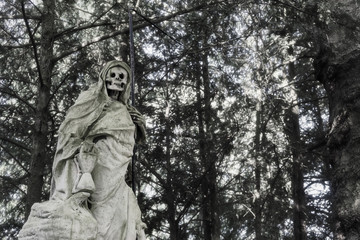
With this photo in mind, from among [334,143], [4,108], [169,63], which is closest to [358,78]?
[334,143]

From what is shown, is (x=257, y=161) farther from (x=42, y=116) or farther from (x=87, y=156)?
(x=87, y=156)

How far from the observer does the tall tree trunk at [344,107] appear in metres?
7.56

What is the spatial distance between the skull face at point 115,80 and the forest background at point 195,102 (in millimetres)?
4443

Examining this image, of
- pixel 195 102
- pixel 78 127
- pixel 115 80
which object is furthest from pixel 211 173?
pixel 78 127

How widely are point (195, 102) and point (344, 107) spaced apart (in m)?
6.34

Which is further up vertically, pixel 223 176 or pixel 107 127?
pixel 223 176

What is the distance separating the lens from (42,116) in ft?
31.7

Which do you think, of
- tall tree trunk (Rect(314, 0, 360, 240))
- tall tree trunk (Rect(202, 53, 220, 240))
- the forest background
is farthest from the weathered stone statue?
tall tree trunk (Rect(202, 53, 220, 240))

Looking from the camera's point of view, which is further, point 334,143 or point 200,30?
point 200,30

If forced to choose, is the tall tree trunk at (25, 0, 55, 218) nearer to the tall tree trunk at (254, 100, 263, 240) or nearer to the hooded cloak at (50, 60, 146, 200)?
the hooded cloak at (50, 60, 146, 200)

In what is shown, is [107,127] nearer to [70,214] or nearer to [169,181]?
[70,214]

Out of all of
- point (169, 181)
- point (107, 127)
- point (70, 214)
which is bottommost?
point (70, 214)

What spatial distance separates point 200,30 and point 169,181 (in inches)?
156

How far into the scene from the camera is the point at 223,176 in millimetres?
14273
